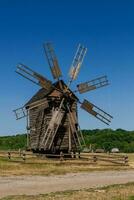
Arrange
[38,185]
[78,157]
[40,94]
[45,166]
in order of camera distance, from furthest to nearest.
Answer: [40,94] → [78,157] → [45,166] → [38,185]

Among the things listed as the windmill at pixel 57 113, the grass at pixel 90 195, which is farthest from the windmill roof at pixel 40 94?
the grass at pixel 90 195

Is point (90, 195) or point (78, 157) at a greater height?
point (78, 157)

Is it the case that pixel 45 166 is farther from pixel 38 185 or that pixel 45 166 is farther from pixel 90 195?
pixel 90 195

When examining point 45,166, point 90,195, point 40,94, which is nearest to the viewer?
point 90,195

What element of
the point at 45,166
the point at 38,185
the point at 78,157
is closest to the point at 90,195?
the point at 38,185

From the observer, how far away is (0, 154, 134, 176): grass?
122ft

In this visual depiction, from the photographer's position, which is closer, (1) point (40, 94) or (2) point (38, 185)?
(2) point (38, 185)

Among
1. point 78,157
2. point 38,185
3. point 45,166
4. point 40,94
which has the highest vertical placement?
point 40,94

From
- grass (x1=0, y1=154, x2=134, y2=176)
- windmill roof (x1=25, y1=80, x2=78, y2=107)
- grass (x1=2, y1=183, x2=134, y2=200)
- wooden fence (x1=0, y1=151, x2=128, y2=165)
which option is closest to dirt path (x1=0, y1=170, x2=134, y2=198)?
grass (x1=2, y1=183, x2=134, y2=200)

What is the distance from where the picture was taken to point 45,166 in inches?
1638

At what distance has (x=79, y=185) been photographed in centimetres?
2873

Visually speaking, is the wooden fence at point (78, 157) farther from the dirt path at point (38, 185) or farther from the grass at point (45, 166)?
the dirt path at point (38, 185)

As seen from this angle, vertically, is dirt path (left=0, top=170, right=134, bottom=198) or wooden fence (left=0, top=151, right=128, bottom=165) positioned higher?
wooden fence (left=0, top=151, right=128, bottom=165)

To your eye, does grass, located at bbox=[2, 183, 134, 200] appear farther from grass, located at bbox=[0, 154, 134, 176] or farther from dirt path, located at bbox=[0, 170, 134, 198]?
grass, located at bbox=[0, 154, 134, 176]
